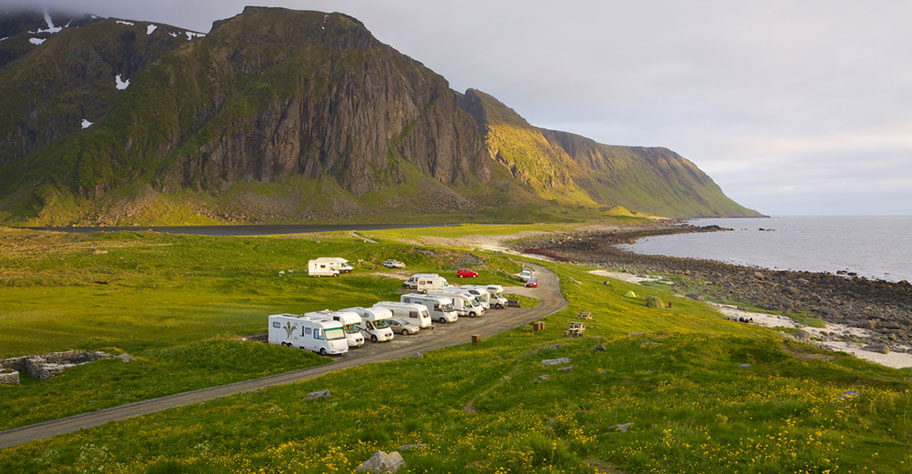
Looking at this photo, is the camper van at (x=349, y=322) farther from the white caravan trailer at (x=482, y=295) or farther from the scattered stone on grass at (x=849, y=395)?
the scattered stone on grass at (x=849, y=395)

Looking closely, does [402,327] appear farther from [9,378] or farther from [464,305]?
[9,378]

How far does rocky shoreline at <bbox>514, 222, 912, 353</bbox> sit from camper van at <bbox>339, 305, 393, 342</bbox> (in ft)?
166

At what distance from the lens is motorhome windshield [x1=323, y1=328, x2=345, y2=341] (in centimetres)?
3322

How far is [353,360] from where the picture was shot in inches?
1260

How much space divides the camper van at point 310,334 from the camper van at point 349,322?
74 centimetres

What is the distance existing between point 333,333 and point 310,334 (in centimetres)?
181

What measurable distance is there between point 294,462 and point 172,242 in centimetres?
9674

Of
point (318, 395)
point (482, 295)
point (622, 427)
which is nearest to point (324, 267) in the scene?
point (482, 295)

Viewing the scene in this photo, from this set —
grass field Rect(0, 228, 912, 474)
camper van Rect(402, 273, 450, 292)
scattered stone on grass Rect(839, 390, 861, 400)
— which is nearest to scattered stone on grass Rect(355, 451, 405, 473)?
grass field Rect(0, 228, 912, 474)

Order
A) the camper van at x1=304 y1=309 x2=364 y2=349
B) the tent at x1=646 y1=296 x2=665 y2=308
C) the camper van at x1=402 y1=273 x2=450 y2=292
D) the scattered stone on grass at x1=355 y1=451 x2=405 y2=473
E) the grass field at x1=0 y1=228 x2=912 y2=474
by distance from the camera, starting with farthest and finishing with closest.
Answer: the tent at x1=646 y1=296 x2=665 y2=308 → the camper van at x1=402 y1=273 x2=450 y2=292 → the camper van at x1=304 y1=309 x2=364 y2=349 → the scattered stone on grass at x1=355 y1=451 x2=405 y2=473 → the grass field at x1=0 y1=228 x2=912 y2=474

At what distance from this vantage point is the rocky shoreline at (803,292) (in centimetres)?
5568

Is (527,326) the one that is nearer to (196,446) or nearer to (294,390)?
(294,390)

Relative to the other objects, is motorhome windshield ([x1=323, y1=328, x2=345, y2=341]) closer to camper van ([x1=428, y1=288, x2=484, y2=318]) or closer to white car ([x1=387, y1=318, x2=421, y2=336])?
white car ([x1=387, y1=318, x2=421, y2=336])

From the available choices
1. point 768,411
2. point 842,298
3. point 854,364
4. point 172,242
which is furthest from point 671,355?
point 172,242
